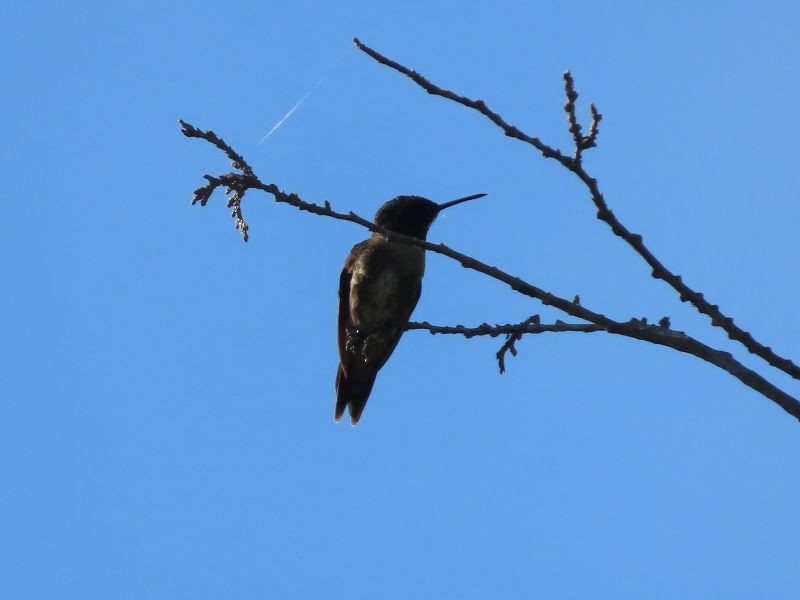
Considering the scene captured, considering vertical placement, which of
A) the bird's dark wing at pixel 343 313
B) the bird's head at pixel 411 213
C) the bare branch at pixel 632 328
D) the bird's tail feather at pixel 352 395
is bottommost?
the bare branch at pixel 632 328

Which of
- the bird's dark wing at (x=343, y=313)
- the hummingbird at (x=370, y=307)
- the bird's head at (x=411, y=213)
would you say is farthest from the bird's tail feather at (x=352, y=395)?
the bird's head at (x=411, y=213)

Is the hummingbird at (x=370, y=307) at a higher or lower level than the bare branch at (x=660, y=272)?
higher

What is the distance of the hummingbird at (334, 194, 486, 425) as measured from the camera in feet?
24.8

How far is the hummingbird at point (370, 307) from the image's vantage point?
298 inches

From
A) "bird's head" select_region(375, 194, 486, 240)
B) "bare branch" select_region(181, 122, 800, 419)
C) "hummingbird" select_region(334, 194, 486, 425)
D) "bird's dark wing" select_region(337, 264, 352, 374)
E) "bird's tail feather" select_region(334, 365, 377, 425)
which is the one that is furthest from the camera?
"bird's head" select_region(375, 194, 486, 240)

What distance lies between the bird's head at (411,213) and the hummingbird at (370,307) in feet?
1.92

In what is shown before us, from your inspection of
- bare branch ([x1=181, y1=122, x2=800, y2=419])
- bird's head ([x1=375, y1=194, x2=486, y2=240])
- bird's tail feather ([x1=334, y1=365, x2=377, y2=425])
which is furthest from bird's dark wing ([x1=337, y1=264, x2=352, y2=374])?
bare branch ([x1=181, y1=122, x2=800, y2=419])

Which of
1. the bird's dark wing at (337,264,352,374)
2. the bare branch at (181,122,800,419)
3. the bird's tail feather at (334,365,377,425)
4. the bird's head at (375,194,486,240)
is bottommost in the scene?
the bare branch at (181,122,800,419)

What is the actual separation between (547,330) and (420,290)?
193 inches

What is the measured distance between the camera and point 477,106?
A: 2.71 m

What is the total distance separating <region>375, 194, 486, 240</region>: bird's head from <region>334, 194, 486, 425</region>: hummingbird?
584 millimetres

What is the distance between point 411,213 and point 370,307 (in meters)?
1.21

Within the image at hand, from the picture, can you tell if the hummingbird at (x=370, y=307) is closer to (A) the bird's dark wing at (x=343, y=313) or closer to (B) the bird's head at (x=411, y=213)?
(A) the bird's dark wing at (x=343, y=313)

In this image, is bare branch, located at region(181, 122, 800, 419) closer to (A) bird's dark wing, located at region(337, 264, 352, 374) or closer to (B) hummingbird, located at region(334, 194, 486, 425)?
(B) hummingbird, located at region(334, 194, 486, 425)
